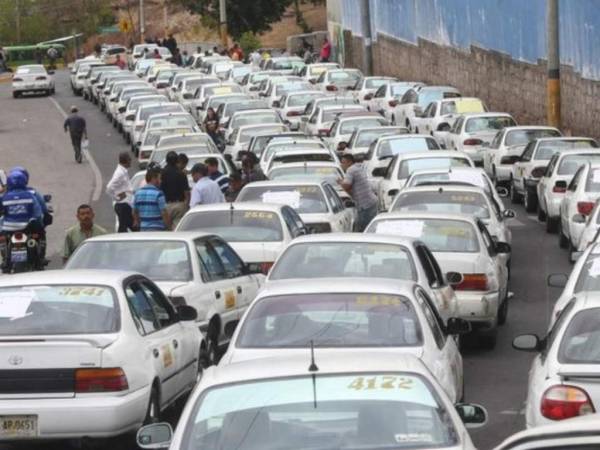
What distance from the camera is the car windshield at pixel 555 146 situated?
3300 cm

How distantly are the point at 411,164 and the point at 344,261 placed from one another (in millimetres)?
14690

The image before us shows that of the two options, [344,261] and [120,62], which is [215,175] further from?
[120,62]

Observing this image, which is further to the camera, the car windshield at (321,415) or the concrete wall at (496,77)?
the concrete wall at (496,77)

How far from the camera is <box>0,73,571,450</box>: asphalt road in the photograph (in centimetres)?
A: 1486

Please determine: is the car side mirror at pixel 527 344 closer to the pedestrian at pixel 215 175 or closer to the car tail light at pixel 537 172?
the pedestrian at pixel 215 175

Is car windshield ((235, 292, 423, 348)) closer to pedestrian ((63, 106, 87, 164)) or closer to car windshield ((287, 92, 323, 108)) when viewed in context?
pedestrian ((63, 106, 87, 164))

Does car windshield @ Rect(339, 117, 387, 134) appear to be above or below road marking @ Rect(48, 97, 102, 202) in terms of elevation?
above

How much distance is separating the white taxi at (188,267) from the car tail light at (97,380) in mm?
3367

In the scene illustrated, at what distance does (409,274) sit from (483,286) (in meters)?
2.99

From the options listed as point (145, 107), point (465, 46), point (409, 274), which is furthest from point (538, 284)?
point (465, 46)

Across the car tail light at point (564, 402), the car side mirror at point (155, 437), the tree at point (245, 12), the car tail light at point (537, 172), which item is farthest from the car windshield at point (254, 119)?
the tree at point (245, 12)

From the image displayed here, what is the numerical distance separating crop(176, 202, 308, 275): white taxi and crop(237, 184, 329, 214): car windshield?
313 centimetres

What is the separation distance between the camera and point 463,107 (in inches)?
1763

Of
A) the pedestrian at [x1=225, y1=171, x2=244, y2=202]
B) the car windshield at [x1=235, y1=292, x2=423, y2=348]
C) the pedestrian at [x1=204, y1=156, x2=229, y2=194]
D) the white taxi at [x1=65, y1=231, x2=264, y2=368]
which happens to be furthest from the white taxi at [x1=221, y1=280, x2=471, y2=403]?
the pedestrian at [x1=225, y1=171, x2=244, y2=202]
